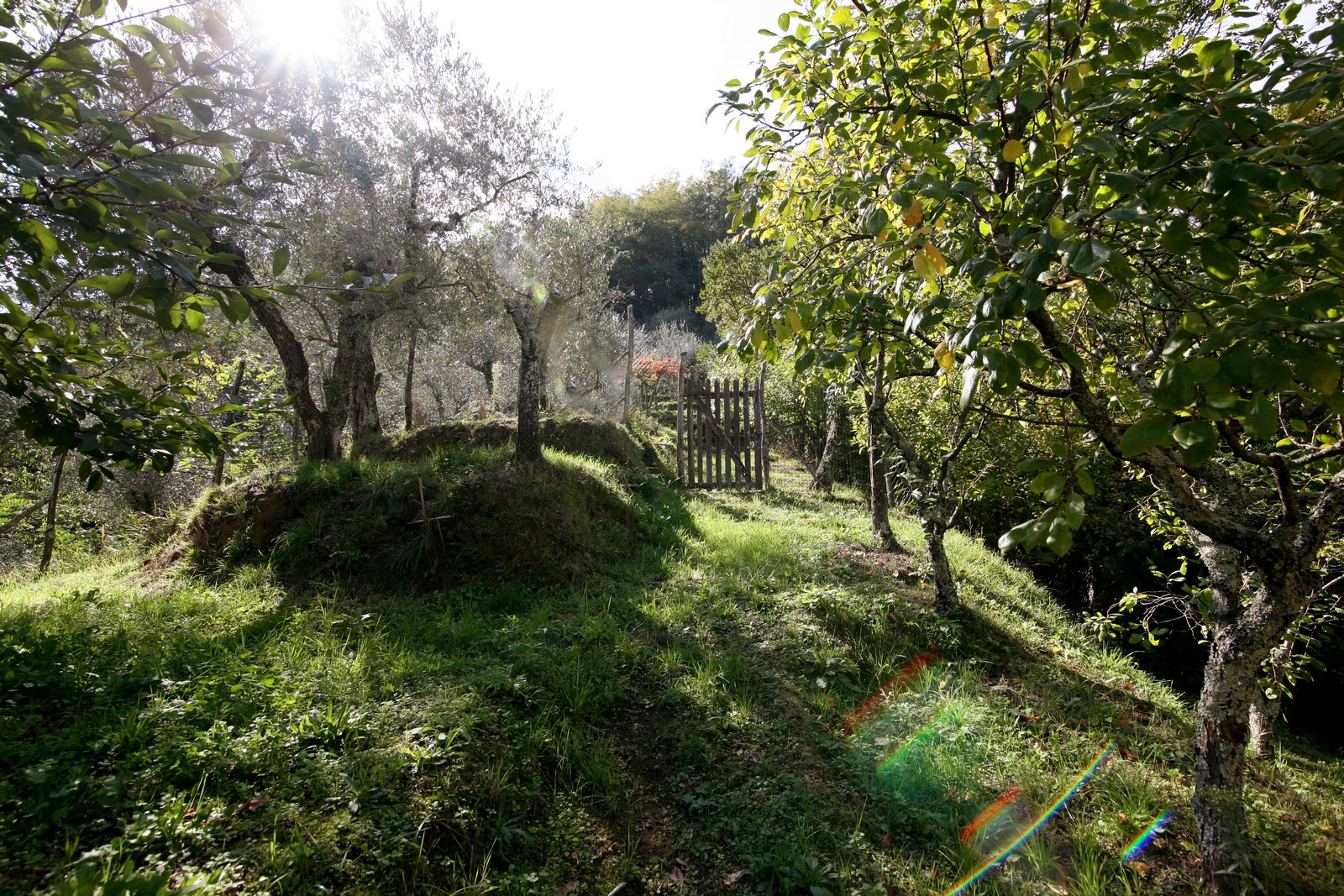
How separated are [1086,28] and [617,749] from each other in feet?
12.0

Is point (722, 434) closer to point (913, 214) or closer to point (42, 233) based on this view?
point (913, 214)

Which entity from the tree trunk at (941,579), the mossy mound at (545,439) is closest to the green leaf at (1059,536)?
the tree trunk at (941,579)

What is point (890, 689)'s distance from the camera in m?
3.90

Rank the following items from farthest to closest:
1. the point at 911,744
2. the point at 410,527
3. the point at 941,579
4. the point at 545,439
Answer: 1. the point at 545,439
2. the point at 410,527
3. the point at 941,579
4. the point at 911,744

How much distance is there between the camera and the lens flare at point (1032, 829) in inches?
96.4

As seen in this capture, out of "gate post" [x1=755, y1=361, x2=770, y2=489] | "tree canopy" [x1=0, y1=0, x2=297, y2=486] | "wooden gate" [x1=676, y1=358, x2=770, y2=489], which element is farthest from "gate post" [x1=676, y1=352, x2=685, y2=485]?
"tree canopy" [x1=0, y1=0, x2=297, y2=486]

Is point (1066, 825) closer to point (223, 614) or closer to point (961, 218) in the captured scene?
point (961, 218)

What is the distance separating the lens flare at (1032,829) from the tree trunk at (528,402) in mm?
5879

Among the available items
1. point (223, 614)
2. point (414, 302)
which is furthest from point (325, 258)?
point (223, 614)

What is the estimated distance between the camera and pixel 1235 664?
2412mm

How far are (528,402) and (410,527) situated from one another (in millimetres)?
2186

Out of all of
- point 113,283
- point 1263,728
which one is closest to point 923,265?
point 113,283

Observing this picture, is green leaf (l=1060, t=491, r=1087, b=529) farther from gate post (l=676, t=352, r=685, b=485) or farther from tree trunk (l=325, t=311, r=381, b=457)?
gate post (l=676, t=352, r=685, b=485)

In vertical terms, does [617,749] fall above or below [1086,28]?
below
